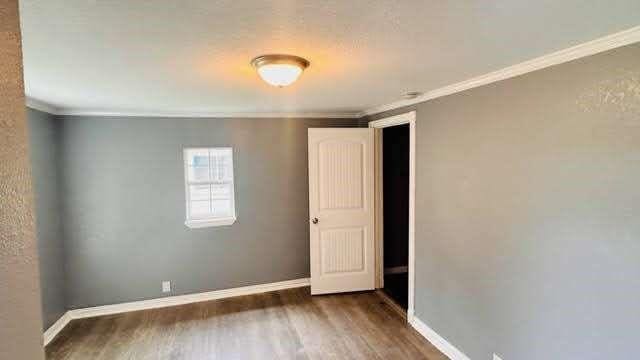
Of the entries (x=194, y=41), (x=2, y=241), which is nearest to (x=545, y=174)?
(x=194, y=41)

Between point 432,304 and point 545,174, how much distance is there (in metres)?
1.64

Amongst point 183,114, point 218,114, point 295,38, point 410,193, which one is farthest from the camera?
point 218,114

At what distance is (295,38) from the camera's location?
5.19 feet

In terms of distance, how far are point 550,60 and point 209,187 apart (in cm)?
354

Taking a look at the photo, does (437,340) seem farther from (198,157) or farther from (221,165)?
(198,157)

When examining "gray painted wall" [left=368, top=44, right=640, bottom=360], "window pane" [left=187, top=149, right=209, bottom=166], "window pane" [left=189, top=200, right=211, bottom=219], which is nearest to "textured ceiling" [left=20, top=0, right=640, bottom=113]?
"gray painted wall" [left=368, top=44, right=640, bottom=360]

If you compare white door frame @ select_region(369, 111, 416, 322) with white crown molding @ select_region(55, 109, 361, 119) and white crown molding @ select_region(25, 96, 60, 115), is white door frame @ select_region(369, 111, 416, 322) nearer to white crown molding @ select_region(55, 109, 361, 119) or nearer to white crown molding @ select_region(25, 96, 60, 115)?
white crown molding @ select_region(55, 109, 361, 119)

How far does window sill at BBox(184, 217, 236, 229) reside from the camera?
399 cm

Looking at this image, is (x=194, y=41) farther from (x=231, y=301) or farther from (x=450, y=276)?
(x=231, y=301)

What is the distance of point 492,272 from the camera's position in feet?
7.98

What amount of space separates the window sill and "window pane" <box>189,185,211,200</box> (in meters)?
0.28

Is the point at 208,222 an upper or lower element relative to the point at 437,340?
upper

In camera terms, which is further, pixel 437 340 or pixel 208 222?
pixel 208 222

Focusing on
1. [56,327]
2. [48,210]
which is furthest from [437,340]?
[48,210]
